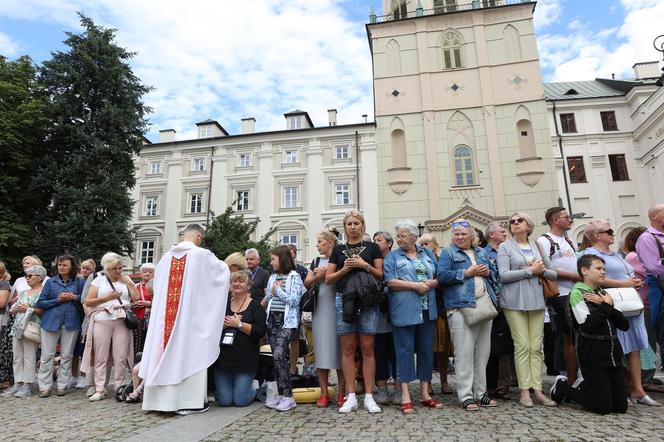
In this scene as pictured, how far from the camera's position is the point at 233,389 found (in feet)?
16.1

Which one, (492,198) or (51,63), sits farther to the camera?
(492,198)

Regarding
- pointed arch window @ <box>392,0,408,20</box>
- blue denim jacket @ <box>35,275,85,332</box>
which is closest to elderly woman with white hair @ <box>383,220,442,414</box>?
blue denim jacket @ <box>35,275,85,332</box>

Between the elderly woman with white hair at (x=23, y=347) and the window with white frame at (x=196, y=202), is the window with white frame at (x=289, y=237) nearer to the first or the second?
the window with white frame at (x=196, y=202)

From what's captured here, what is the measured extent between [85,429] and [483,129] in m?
28.5

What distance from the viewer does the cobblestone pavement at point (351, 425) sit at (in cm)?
343

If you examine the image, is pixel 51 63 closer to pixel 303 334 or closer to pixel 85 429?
pixel 303 334

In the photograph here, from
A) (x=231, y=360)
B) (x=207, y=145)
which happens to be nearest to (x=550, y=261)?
(x=231, y=360)

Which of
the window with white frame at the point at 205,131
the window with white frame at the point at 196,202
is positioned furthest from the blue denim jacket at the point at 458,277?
the window with white frame at the point at 205,131

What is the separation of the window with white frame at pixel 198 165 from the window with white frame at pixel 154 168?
2.89 metres

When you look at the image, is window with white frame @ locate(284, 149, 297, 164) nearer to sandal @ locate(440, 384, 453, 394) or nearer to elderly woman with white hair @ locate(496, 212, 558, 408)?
sandal @ locate(440, 384, 453, 394)

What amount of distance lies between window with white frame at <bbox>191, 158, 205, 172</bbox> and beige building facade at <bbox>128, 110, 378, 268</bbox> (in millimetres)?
79

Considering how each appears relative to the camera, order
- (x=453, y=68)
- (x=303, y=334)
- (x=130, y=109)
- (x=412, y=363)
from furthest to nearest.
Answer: (x=453, y=68) < (x=130, y=109) < (x=303, y=334) < (x=412, y=363)

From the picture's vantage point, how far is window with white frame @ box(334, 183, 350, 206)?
2942 cm

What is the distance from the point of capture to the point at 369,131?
98.5 ft
